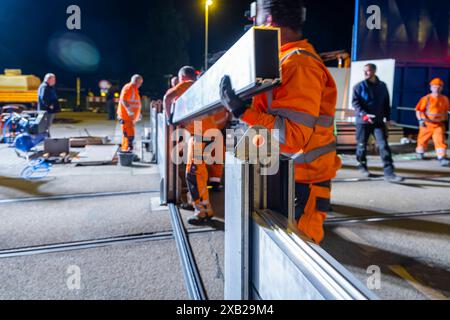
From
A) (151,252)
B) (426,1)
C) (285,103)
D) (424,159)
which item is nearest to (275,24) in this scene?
(285,103)

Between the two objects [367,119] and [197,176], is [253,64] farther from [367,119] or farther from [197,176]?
[367,119]

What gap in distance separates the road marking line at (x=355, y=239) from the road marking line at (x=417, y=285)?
0.41 metres

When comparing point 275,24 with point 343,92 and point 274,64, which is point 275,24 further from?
point 343,92

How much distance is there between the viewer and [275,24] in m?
2.27

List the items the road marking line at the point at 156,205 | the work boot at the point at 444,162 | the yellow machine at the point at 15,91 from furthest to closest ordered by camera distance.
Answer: the yellow machine at the point at 15,91, the work boot at the point at 444,162, the road marking line at the point at 156,205

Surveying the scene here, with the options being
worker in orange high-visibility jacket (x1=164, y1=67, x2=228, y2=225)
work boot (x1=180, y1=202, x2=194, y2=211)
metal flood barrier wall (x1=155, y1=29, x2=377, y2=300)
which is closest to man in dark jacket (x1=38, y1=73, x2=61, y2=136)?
work boot (x1=180, y1=202, x2=194, y2=211)

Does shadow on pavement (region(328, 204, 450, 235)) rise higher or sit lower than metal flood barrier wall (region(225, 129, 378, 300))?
lower

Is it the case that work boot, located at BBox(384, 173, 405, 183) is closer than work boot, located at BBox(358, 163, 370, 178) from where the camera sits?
Yes

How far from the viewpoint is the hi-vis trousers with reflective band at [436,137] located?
28.7 feet

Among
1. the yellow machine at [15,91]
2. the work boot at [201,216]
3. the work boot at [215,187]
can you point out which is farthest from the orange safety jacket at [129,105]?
the yellow machine at [15,91]

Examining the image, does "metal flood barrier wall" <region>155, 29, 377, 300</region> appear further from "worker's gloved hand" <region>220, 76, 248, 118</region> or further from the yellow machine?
the yellow machine

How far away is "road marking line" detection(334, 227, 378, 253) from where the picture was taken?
3.93 meters

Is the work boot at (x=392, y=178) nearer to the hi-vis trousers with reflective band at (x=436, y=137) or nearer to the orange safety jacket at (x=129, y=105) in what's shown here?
the hi-vis trousers with reflective band at (x=436, y=137)

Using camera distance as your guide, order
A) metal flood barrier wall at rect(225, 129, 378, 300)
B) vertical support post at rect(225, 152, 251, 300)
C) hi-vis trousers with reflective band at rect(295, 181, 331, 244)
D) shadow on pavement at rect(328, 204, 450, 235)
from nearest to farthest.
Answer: metal flood barrier wall at rect(225, 129, 378, 300), vertical support post at rect(225, 152, 251, 300), hi-vis trousers with reflective band at rect(295, 181, 331, 244), shadow on pavement at rect(328, 204, 450, 235)
